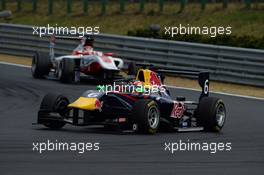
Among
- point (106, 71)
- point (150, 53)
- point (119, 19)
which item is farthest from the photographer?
point (119, 19)

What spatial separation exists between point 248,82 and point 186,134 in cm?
863

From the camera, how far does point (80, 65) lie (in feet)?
77.6

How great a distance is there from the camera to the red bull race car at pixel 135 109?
14.7 meters

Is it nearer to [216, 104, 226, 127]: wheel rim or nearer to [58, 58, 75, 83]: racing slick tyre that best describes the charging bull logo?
[216, 104, 226, 127]: wheel rim

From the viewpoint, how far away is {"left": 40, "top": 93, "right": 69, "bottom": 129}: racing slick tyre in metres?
15.0

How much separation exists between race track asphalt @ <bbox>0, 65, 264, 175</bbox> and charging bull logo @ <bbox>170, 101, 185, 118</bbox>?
44 centimetres

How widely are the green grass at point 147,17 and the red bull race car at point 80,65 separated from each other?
8907mm

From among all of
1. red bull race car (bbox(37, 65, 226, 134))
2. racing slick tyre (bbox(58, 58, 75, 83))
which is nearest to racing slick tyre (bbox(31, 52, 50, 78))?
racing slick tyre (bbox(58, 58, 75, 83))

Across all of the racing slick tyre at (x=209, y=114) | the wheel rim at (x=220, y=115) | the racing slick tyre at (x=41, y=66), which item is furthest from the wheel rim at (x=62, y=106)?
the racing slick tyre at (x=41, y=66)

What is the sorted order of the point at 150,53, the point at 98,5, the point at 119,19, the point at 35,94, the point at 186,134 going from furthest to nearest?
the point at 98,5 < the point at 119,19 < the point at 150,53 < the point at 35,94 < the point at 186,134

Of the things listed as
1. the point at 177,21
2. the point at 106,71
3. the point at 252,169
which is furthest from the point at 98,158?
the point at 177,21

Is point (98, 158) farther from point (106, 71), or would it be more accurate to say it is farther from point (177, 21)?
point (177, 21)

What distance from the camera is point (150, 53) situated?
85.0 ft

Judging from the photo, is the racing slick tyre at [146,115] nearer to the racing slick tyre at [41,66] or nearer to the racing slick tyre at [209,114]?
the racing slick tyre at [209,114]
